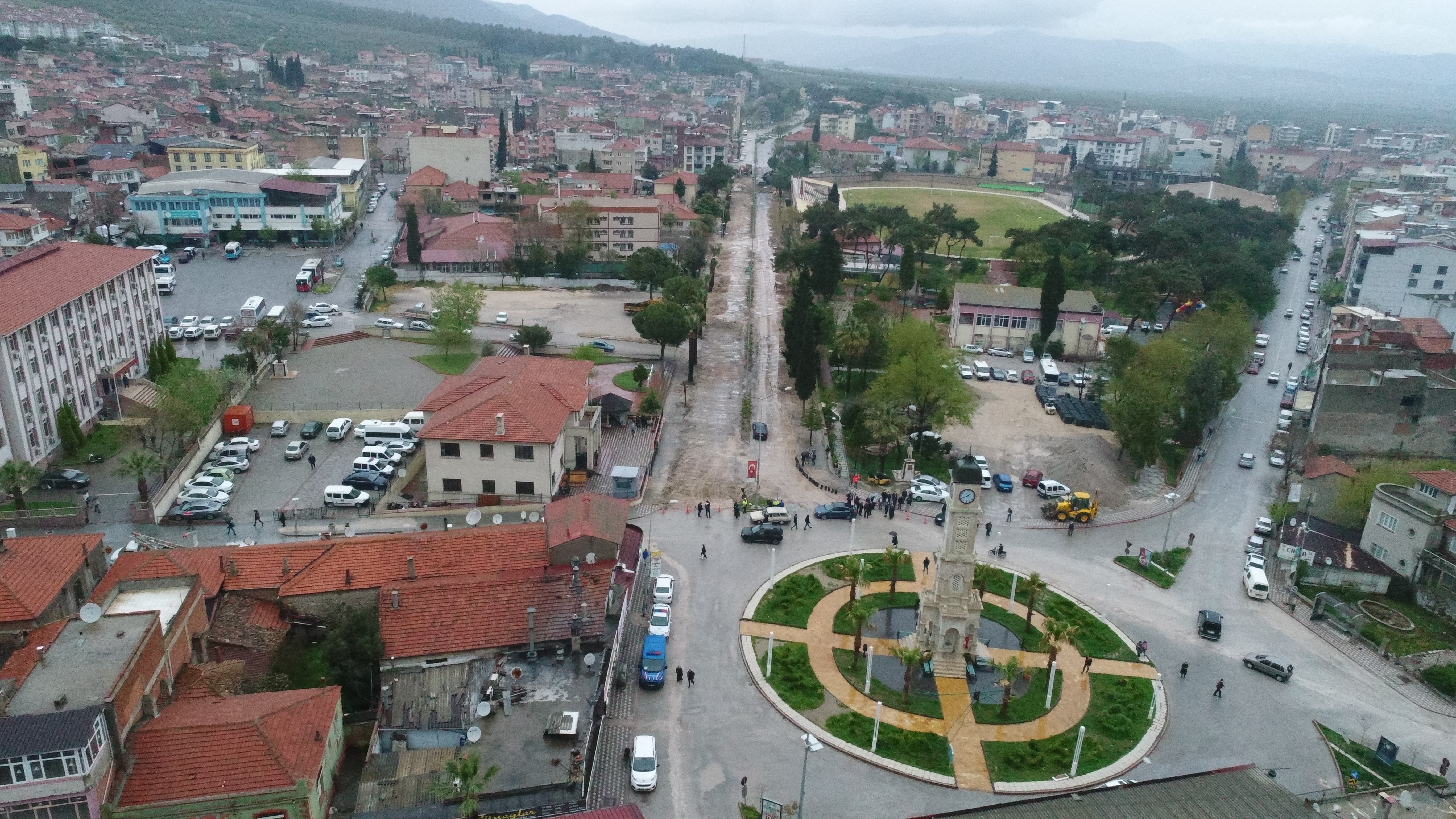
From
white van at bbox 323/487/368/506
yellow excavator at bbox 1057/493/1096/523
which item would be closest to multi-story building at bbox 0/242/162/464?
white van at bbox 323/487/368/506

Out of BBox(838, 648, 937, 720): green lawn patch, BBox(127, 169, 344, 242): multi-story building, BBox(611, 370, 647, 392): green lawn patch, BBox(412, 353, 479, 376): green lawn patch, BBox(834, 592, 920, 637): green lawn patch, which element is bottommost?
BBox(838, 648, 937, 720): green lawn patch

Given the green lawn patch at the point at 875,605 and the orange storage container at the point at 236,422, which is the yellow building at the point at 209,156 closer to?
the orange storage container at the point at 236,422

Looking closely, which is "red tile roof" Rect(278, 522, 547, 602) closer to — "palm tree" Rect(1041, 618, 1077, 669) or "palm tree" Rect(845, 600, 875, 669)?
"palm tree" Rect(845, 600, 875, 669)

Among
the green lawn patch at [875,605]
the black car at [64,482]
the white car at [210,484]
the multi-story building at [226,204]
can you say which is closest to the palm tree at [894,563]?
the green lawn patch at [875,605]

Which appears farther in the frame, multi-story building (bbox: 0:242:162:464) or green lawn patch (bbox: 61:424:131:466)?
green lawn patch (bbox: 61:424:131:466)

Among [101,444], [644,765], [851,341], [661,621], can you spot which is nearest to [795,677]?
[661,621]

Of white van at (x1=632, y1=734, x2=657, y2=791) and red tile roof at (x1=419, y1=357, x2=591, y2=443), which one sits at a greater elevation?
red tile roof at (x1=419, y1=357, x2=591, y2=443)

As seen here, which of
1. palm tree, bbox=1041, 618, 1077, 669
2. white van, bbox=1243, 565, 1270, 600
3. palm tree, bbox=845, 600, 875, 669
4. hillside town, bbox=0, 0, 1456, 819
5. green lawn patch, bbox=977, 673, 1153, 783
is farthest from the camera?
white van, bbox=1243, 565, 1270, 600
